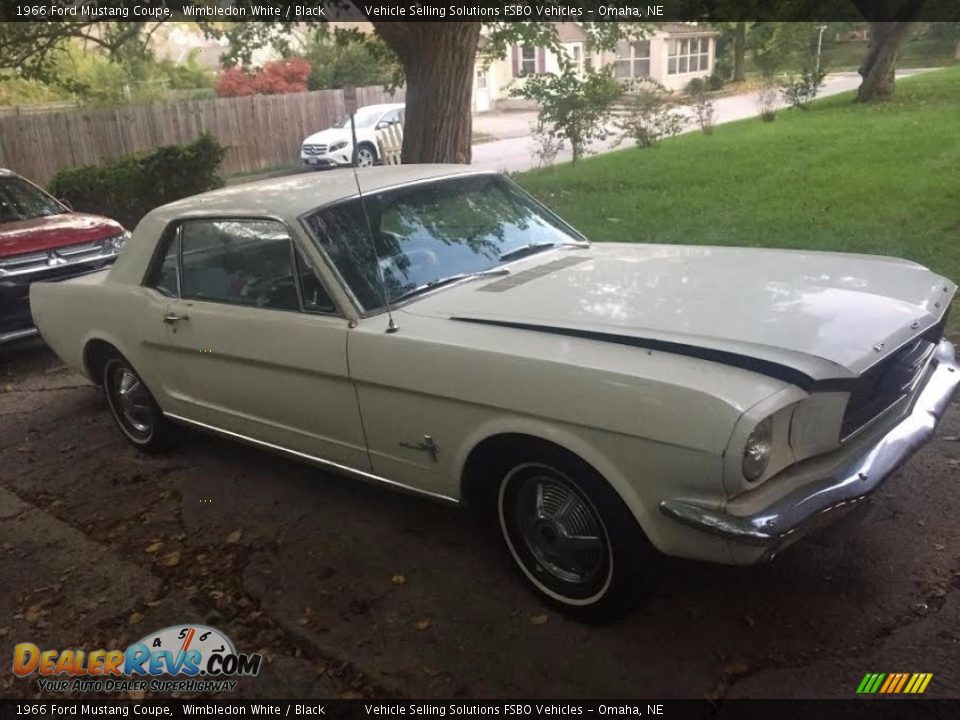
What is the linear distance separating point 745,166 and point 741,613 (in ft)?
34.5

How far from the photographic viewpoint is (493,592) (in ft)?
10.7

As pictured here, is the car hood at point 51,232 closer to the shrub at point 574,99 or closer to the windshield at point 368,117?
the shrub at point 574,99

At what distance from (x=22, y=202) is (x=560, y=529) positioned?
742 centimetres

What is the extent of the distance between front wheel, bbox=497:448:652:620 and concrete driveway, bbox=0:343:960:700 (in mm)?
123

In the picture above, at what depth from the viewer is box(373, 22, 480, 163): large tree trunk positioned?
8.53 m

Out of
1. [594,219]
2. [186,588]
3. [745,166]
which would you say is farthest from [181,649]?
[745,166]

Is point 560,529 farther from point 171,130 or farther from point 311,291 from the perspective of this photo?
point 171,130

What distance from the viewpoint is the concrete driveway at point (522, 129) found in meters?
17.9

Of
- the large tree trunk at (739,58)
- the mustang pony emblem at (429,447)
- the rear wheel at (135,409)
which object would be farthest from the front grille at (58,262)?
the large tree trunk at (739,58)

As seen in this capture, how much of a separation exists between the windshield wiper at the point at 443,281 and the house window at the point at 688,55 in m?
36.4

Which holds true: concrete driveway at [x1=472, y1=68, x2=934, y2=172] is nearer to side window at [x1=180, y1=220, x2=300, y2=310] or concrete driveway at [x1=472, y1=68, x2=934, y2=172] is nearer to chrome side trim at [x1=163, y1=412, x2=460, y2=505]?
side window at [x1=180, y1=220, x2=300, y2=310]

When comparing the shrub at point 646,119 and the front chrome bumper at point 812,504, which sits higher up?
the shrub at point 646,119

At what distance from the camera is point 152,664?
10.1ft

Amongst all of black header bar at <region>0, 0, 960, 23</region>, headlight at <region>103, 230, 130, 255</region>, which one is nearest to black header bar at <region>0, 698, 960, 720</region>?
headlight at <region>103, 230, 130, 255</region>
